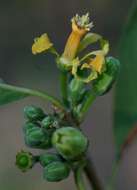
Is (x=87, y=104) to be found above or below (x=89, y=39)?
below

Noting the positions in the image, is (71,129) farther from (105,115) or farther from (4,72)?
(4,72)

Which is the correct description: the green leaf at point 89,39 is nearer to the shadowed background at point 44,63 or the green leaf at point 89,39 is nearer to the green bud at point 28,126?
the green bud at point 28,126

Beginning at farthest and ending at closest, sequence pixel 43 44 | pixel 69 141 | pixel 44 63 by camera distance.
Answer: pixel 44 63, pixel 43 44, pixel 69 141

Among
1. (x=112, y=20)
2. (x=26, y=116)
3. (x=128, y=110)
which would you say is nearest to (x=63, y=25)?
(x=112, y=20)

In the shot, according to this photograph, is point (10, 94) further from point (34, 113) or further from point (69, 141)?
point (69, 141)

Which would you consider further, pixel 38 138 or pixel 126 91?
pixel 126 91

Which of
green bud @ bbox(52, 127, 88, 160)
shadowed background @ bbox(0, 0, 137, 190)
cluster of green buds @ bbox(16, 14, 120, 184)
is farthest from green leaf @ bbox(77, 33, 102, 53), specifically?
shadowed background @ bbox(0, 0, 137, 190)

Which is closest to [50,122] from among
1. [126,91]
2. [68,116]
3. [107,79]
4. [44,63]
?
[68,116]
